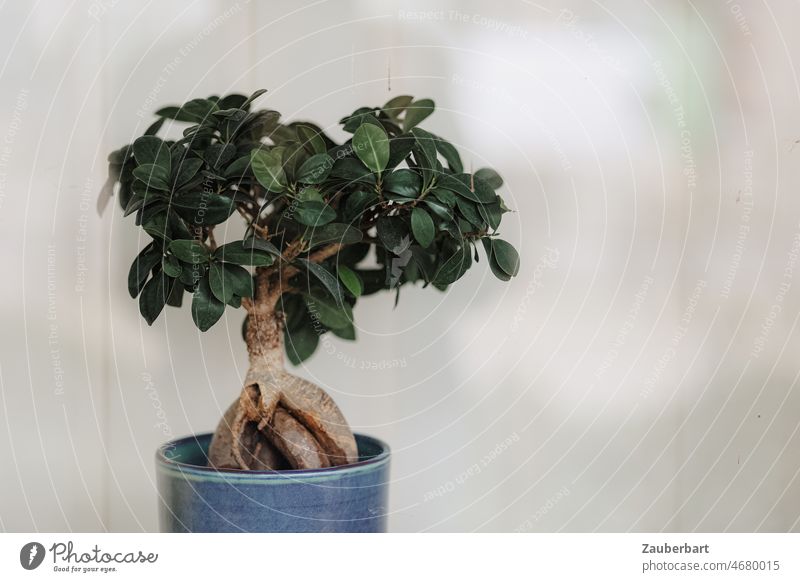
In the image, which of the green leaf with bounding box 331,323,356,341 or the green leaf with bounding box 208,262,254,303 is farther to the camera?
the green leaf with bounding box 331,323,356,341

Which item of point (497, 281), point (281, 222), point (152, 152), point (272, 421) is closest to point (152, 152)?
point (152, 152)

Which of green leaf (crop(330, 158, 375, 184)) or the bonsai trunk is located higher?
green leaf (crop(330, 158, 375, 184))

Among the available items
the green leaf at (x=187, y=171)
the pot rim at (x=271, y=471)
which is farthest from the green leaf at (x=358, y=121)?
the pot rim at (x=271, y=471)

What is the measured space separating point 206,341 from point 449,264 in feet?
0.91

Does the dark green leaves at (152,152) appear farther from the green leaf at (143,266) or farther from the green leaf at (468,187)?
the green leaf at (468,187)

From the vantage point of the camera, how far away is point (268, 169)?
0.54 metres

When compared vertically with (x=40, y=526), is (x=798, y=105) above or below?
above

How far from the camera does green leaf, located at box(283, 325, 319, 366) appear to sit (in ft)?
2.15

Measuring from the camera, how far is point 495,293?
739mm

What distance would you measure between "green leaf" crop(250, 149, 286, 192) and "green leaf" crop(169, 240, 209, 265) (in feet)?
0.20

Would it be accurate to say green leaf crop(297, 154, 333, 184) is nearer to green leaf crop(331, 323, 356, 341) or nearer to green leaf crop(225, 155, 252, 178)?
green leaf crop(225, 155, 252, 178)

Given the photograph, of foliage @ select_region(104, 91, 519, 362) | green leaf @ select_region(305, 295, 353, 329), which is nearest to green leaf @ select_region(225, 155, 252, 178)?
foliage @ select_region(104, 91, 519, 362)
